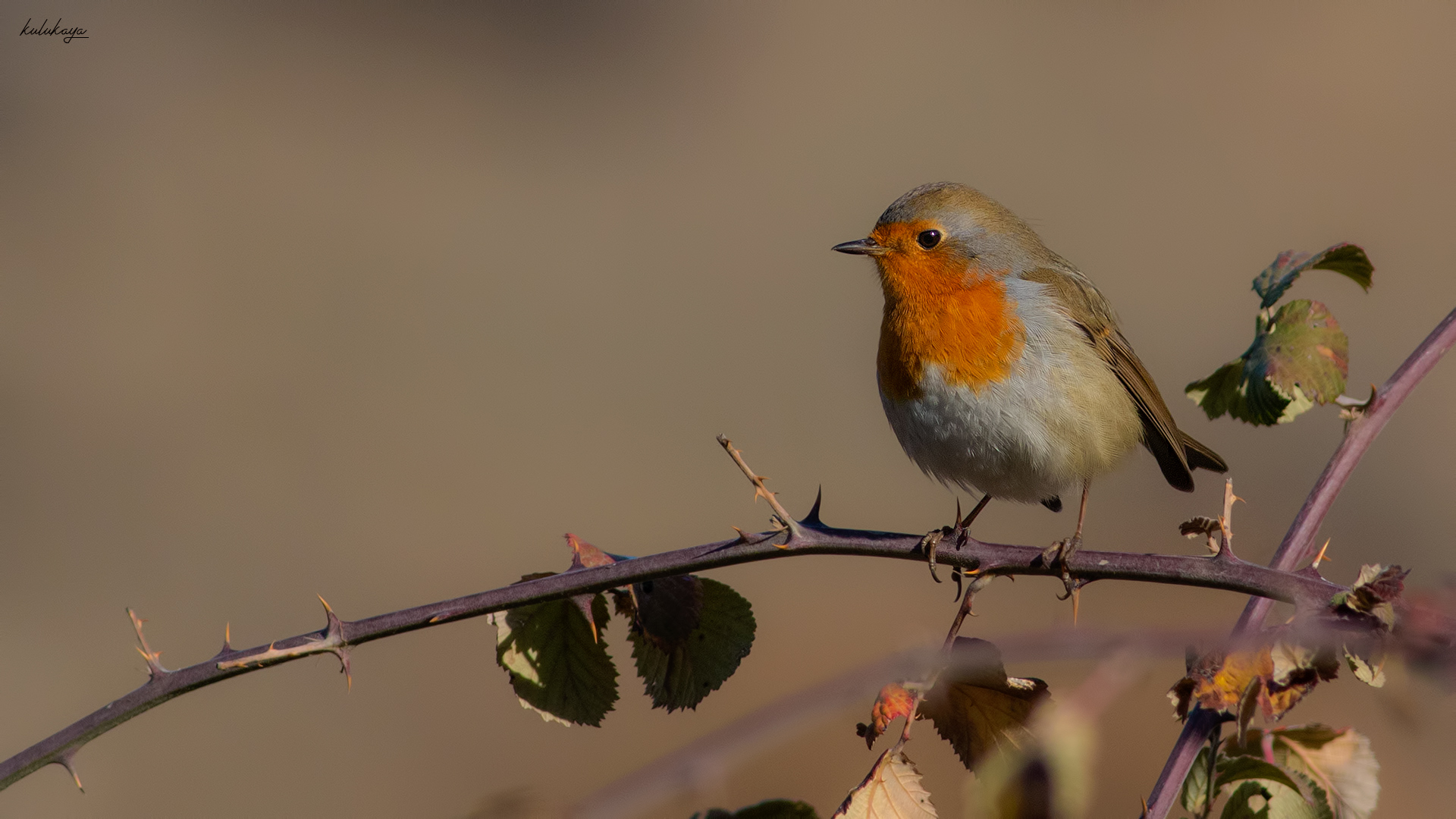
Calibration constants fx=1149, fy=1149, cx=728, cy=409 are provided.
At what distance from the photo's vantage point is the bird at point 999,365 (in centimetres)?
312

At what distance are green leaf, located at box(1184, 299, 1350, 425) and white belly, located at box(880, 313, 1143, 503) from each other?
2.85 ft

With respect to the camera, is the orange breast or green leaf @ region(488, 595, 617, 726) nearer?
green leaf @ region(488, 595, 617, 726)

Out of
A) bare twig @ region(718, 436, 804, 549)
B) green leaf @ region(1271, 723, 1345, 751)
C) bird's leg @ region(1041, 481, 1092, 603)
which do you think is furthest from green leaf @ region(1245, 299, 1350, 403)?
bare twig @ region(718, 436, 804, 549)

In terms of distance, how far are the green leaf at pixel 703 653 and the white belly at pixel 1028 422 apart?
1.37 metres

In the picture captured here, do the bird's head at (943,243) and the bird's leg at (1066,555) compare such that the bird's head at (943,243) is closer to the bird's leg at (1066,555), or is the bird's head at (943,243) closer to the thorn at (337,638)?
the bird's leg at (1066,555)

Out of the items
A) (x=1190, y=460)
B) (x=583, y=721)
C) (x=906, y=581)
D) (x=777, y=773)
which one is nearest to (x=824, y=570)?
(x=906, y=581)

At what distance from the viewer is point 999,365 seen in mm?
3139

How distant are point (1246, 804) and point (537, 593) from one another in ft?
3.24

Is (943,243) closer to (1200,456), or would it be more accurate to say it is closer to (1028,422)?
(1028,422)

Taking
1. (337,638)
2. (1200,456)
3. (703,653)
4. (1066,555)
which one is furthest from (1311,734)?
(1200,456)

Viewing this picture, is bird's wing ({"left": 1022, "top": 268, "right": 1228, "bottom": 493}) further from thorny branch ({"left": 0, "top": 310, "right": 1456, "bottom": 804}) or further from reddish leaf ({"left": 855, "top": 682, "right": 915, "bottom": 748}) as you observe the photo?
reddish leaf ({"left": 855, "top": 682, "right": 915, "bottom": 748})

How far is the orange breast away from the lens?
10.3 ft

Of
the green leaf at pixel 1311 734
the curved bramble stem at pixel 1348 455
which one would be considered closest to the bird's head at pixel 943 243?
the curved bramble stem at pixel 1348 455

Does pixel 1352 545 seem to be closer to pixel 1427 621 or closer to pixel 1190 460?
pixel 1190 460
